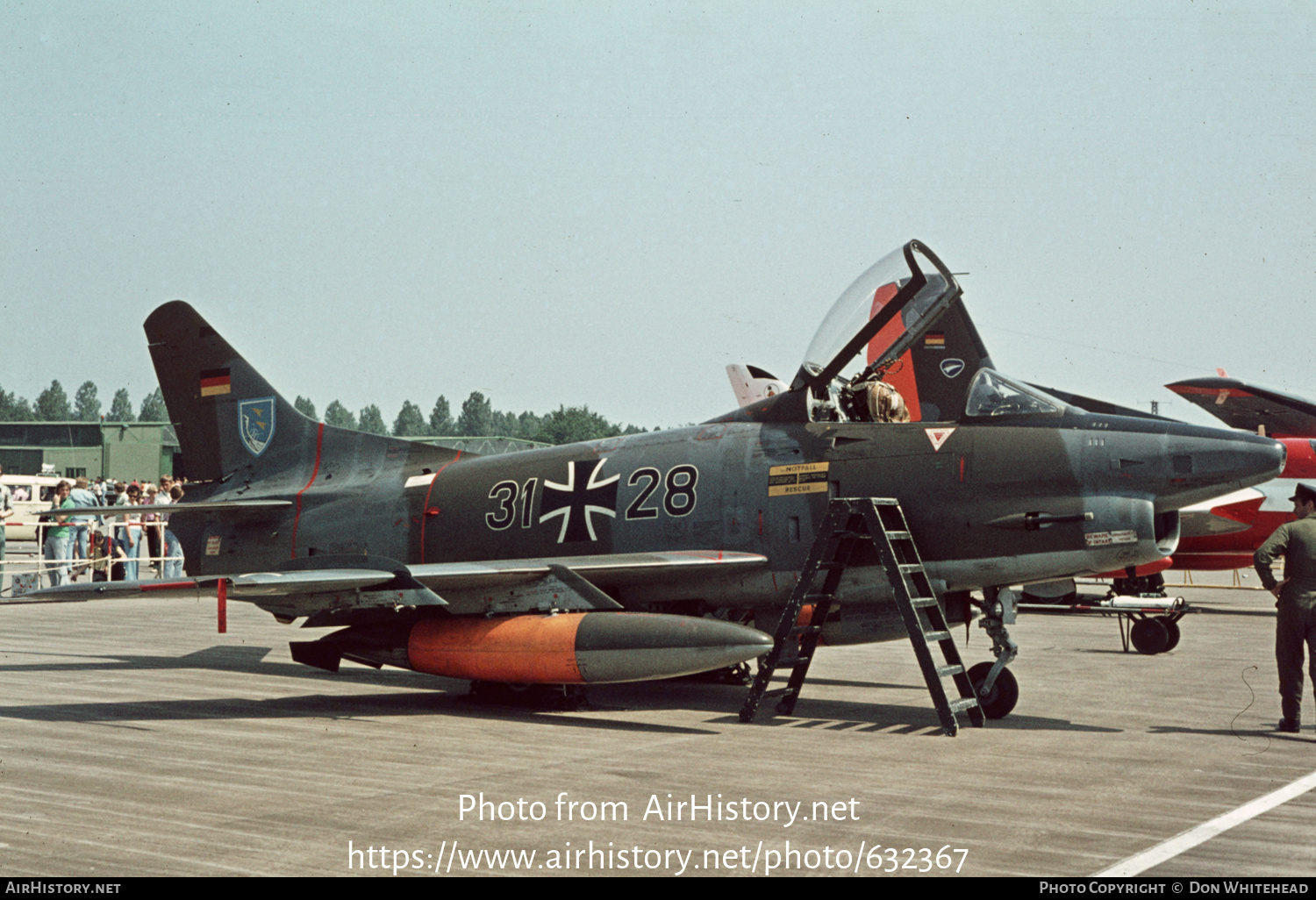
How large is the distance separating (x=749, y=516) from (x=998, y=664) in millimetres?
2508

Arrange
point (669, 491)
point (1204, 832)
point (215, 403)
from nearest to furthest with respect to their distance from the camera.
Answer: point (1204, 832) → point (669, 491) → point (215, 403)

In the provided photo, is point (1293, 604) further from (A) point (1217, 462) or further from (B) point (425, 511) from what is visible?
(B) point (425, 511)

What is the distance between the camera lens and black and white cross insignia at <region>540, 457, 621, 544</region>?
38.9ft

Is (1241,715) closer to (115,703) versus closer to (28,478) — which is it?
(115,703)

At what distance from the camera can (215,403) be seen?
15.0 meters

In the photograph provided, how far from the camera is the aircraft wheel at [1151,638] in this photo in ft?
51.4

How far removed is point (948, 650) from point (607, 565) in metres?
3.05

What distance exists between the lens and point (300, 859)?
18.3 feet

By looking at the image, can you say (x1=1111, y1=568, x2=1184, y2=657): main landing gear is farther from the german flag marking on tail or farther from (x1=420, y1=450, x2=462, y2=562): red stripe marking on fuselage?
the german flag marking on tail

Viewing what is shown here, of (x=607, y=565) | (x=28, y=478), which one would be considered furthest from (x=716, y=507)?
(x=28, y=478)

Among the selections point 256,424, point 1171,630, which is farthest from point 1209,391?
point 256,424

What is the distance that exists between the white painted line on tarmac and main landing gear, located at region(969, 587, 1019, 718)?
2788 millimetres

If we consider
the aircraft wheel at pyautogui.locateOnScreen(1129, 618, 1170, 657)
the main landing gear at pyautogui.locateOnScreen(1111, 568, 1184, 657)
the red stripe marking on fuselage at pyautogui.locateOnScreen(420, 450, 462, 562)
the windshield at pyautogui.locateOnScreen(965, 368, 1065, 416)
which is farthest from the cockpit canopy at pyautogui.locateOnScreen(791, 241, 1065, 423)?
the aircraft wheel at pyautogui.locateOnScreen(1129, 618, 1170, 657)

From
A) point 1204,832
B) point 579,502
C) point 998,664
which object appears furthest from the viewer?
point 579,502
